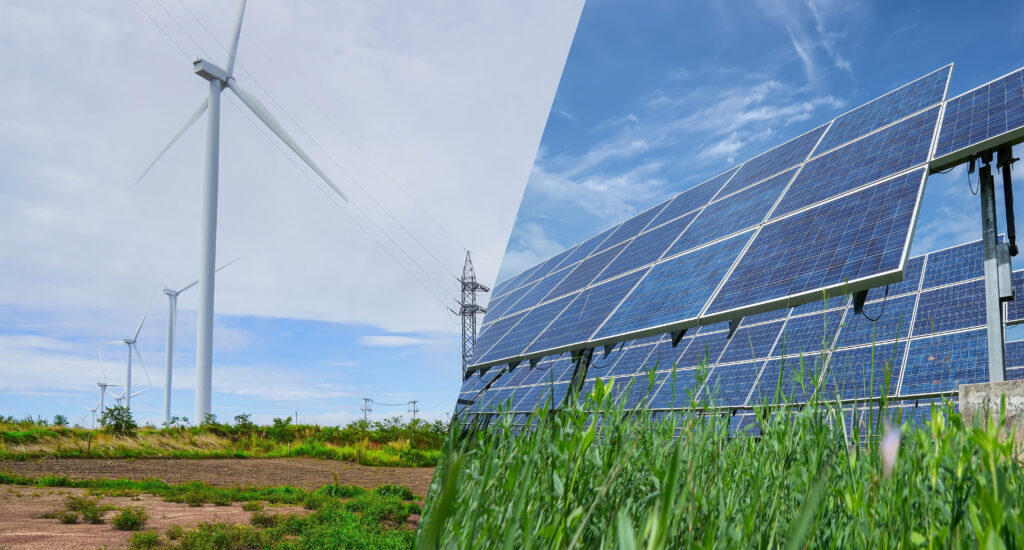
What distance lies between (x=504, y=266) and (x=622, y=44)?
6.74ft

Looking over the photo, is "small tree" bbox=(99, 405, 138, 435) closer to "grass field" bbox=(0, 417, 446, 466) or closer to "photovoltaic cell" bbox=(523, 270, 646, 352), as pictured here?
"grass field" bbox=(0, 417, 446, 466)

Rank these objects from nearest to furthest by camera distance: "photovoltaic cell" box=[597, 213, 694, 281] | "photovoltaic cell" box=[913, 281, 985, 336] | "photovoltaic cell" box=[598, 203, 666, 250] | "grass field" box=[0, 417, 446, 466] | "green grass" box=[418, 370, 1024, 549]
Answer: "green grass" box=[418, 370, 1024, 549] → "photovoltaic cell" box=[597, 213, 694, 281] → "photovoltaic cell" box=[913, 281, 985, 336] → "photovoltaic cell" box=[598, 203, 666, 250] → "grass field" box=[0, 417, 446, 466]

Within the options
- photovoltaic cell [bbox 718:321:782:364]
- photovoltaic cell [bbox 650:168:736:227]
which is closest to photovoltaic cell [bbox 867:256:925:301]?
photovoltaic cell [bbox 718:321:782:364]

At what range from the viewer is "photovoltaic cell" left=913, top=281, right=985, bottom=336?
10.9m

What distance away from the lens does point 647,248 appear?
11375 mm

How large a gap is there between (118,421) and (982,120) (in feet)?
105

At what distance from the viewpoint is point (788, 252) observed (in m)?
7.43

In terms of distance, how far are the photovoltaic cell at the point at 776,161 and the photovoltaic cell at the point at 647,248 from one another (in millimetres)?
1079

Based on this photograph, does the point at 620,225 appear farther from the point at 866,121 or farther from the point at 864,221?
the point at 864,221

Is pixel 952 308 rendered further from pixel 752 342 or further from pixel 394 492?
pixel 394 492

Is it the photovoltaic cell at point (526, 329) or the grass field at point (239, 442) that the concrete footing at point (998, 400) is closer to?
the photovoltaic cell at point (526, 329)

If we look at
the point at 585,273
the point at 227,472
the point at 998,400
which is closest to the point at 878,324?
the point at 998,400

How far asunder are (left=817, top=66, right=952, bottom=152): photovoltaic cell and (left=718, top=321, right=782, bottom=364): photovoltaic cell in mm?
3202

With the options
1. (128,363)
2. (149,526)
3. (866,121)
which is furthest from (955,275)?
(128,363)
